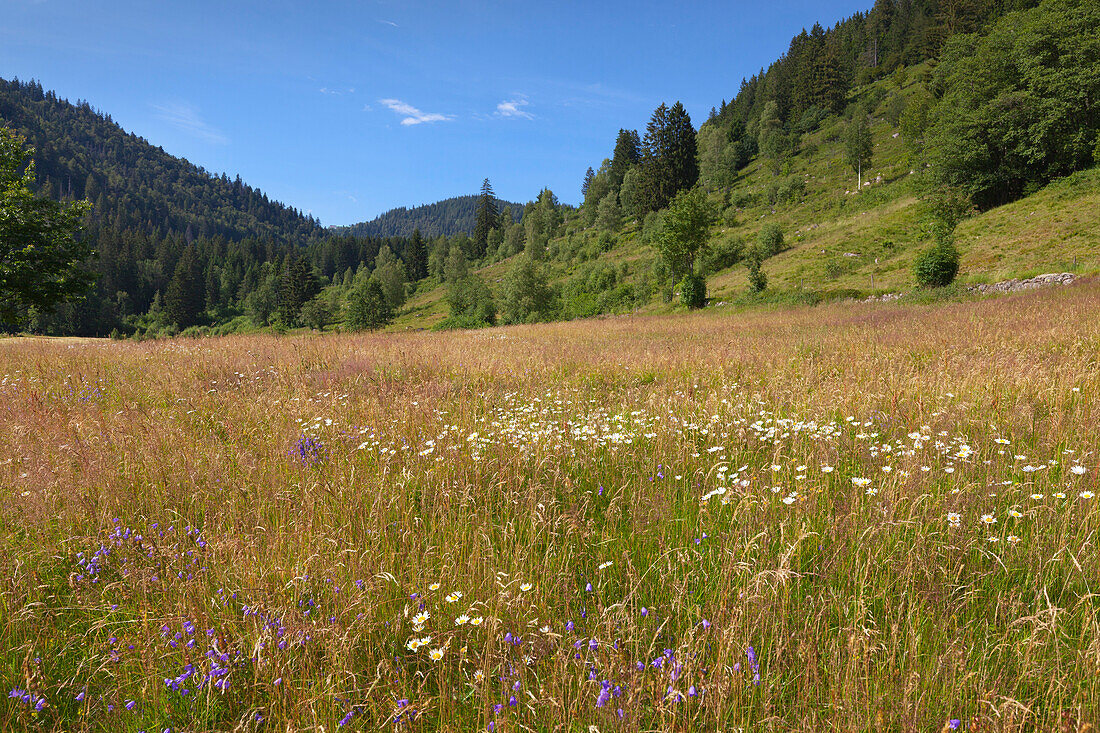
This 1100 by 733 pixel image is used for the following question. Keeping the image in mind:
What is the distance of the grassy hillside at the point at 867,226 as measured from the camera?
28688 mm

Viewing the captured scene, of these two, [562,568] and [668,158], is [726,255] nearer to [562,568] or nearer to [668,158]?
[668,158]

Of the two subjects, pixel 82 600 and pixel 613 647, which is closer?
pixel 613 647

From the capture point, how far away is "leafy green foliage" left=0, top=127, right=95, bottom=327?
20.6 metres

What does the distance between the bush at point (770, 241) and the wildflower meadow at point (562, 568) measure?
163 feet

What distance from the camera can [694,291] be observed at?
130 feet

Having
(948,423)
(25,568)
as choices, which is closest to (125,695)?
(25,568)

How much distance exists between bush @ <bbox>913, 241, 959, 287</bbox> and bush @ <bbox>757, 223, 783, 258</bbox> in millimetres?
23642

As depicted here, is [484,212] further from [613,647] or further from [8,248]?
[613,647]

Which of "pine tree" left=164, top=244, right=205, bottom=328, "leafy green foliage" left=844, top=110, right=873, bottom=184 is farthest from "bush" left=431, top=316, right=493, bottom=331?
"pine tree" left=164, top=244, right=205, bottom=328

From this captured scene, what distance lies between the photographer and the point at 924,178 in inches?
1839

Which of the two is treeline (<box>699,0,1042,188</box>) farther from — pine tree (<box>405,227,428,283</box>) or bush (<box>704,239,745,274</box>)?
pine tree (<box>405,227,428,283</box>)

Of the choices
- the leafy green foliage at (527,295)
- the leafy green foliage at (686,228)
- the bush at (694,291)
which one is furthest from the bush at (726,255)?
the leafy green foliage at (527,295)

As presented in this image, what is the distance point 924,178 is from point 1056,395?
56871mm

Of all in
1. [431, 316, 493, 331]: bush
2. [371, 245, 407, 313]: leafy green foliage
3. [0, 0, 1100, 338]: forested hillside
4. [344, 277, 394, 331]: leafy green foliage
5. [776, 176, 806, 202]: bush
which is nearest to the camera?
[0, 0, 1100, 338]: forested hillside
